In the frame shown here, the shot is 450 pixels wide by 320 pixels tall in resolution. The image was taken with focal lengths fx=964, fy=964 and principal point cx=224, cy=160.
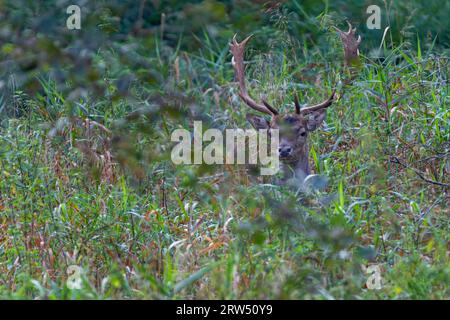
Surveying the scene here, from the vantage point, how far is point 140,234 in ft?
20.5

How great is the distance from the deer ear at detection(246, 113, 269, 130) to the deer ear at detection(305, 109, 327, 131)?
1.09ft

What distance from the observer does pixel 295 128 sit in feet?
24.4

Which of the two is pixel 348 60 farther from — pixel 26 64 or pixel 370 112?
pixel 26 64

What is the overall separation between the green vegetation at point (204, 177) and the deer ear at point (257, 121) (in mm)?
494

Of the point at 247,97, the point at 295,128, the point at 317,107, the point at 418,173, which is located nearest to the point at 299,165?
the point at 295,128

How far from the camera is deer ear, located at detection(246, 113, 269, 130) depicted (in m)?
7.69

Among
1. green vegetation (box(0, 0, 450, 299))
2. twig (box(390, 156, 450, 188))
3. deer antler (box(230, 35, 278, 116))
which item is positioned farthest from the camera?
deer antler (box(230, 35, 278, 116))

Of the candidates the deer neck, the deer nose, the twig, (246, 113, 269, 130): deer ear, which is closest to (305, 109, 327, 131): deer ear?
the deer neck

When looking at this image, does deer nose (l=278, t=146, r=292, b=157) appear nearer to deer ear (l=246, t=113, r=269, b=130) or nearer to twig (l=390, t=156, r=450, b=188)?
deer ear (l=246, t=113, r=269, b=130)

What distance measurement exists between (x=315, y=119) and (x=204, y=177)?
4377 mm

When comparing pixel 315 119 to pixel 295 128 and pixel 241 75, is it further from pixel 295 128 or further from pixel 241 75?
pixel 241 75

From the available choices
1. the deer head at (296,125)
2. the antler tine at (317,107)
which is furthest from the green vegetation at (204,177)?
the antler tine at (317,107)

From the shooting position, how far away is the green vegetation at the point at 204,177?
10.8 ft

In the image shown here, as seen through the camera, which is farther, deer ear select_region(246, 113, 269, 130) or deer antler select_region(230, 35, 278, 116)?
deer antler select_region(230, 35, 278, 116)
